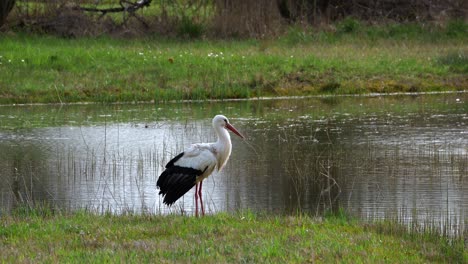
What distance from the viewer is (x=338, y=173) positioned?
13.3 metres

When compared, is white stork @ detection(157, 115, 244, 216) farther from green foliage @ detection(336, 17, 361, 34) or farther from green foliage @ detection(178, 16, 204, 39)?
green foliage @ detection(336, 17, 361, 34)

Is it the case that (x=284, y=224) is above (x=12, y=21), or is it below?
below

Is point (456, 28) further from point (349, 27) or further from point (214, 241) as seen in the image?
point (214, 241)

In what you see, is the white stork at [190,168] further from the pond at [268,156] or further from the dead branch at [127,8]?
the dead branch at [127,8]

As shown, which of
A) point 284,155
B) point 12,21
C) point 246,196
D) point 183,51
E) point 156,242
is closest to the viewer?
point 156,242

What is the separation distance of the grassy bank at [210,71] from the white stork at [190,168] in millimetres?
10103

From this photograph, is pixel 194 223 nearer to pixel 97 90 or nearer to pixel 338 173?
pixel 338 173

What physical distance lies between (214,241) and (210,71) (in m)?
13.6

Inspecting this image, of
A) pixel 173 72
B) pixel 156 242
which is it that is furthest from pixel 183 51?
pixel 156 242

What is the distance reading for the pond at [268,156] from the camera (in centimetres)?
1162

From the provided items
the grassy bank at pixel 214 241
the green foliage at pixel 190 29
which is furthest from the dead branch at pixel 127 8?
the grassy bank at pixel 214 241

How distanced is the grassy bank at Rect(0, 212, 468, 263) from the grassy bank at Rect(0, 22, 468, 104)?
11417 millimetres

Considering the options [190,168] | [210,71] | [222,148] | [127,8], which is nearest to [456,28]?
[210,71]

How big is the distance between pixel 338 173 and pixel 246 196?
1810mm
